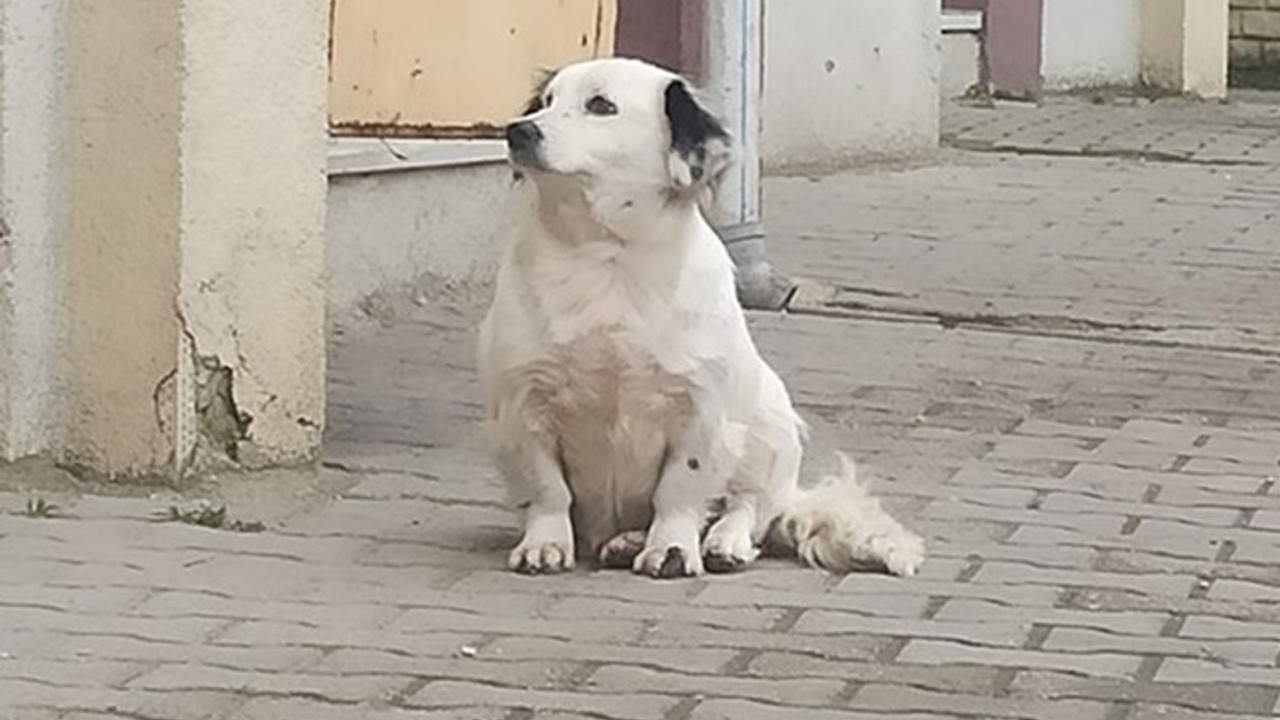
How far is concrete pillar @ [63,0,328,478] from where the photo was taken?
5676 millimetres

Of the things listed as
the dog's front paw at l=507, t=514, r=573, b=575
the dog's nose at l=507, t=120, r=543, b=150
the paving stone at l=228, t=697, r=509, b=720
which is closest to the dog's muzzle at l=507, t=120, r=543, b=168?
the dog's nose at l=507, t=120, r=543, b=150

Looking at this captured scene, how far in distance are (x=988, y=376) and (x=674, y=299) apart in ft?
8.58

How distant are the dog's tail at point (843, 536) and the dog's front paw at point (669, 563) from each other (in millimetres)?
260

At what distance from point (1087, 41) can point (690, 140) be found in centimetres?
1257

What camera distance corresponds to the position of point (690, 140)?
4938 mm

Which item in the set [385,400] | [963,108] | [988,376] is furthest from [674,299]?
[963,108]

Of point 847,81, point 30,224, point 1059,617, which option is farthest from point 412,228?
point 847,81

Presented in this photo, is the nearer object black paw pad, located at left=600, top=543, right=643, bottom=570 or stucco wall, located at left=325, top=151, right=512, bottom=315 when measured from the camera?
black paw pad, located at left=600, top=543, right=643, bottom=570

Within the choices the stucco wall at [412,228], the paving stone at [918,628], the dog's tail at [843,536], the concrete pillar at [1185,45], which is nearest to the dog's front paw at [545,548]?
the dog's tail at [843,536]

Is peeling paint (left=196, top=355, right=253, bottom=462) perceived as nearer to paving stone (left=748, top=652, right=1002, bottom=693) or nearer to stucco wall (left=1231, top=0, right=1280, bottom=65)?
paving stone (left=748, top=652, right=1002, bottom=693)

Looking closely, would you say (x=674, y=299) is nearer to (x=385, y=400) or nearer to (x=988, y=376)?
(x=385, y=400)

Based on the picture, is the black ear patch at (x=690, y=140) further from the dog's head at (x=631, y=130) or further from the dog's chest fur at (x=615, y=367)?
the dog's chest fur at (x=615, y=367)

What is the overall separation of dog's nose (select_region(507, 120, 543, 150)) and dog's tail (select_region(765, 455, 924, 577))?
3.10ft

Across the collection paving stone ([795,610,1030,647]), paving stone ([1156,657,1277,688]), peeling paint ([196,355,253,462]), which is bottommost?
paving stone ([1156,657,1277,688])
